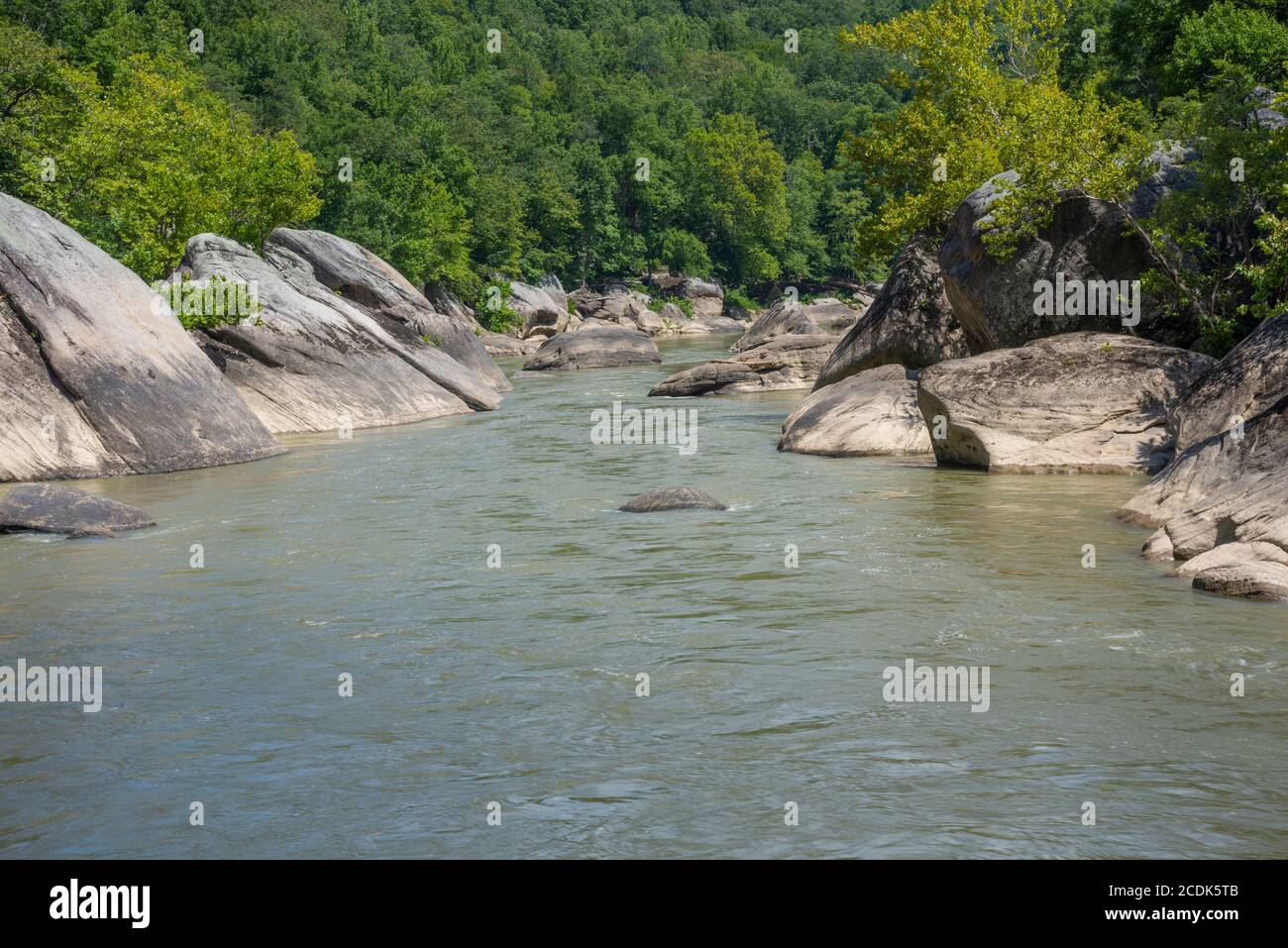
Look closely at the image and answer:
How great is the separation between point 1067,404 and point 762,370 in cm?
1652

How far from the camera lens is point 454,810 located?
659cm

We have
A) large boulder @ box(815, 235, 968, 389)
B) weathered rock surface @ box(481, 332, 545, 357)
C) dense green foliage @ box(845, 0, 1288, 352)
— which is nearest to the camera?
dense green foliage @ box(845, 0, 1288, 352)

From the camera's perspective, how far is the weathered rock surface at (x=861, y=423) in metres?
20.4

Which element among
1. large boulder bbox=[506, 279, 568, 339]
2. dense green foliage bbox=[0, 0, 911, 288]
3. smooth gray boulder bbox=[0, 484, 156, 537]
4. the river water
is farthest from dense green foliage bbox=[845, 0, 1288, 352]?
large boulder bbox=[506, 279, 568, 339]

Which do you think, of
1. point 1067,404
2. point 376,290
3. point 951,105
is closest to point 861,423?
point 1067,404

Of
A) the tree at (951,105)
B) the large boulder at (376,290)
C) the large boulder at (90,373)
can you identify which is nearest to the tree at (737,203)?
the large boulder at (376,290)

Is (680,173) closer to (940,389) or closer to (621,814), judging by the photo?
(940,389)

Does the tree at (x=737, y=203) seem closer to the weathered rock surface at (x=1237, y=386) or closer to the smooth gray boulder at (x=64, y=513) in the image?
the weathered rock surface at (x=1237, y=386)

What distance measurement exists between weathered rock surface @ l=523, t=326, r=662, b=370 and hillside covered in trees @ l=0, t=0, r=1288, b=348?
7.70 m

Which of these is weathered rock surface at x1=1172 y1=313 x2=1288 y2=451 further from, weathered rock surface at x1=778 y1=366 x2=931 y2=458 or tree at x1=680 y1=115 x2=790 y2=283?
tree at x1=680 y1=115 x2=790 y2=283

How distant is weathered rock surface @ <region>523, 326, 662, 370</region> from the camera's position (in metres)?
43.6

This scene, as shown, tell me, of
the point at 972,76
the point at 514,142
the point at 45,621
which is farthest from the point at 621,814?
the point at 514,142

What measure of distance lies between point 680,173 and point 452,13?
49.2m

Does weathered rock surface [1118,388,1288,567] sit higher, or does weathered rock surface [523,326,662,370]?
weathered rock surface [523,326,662,370]
